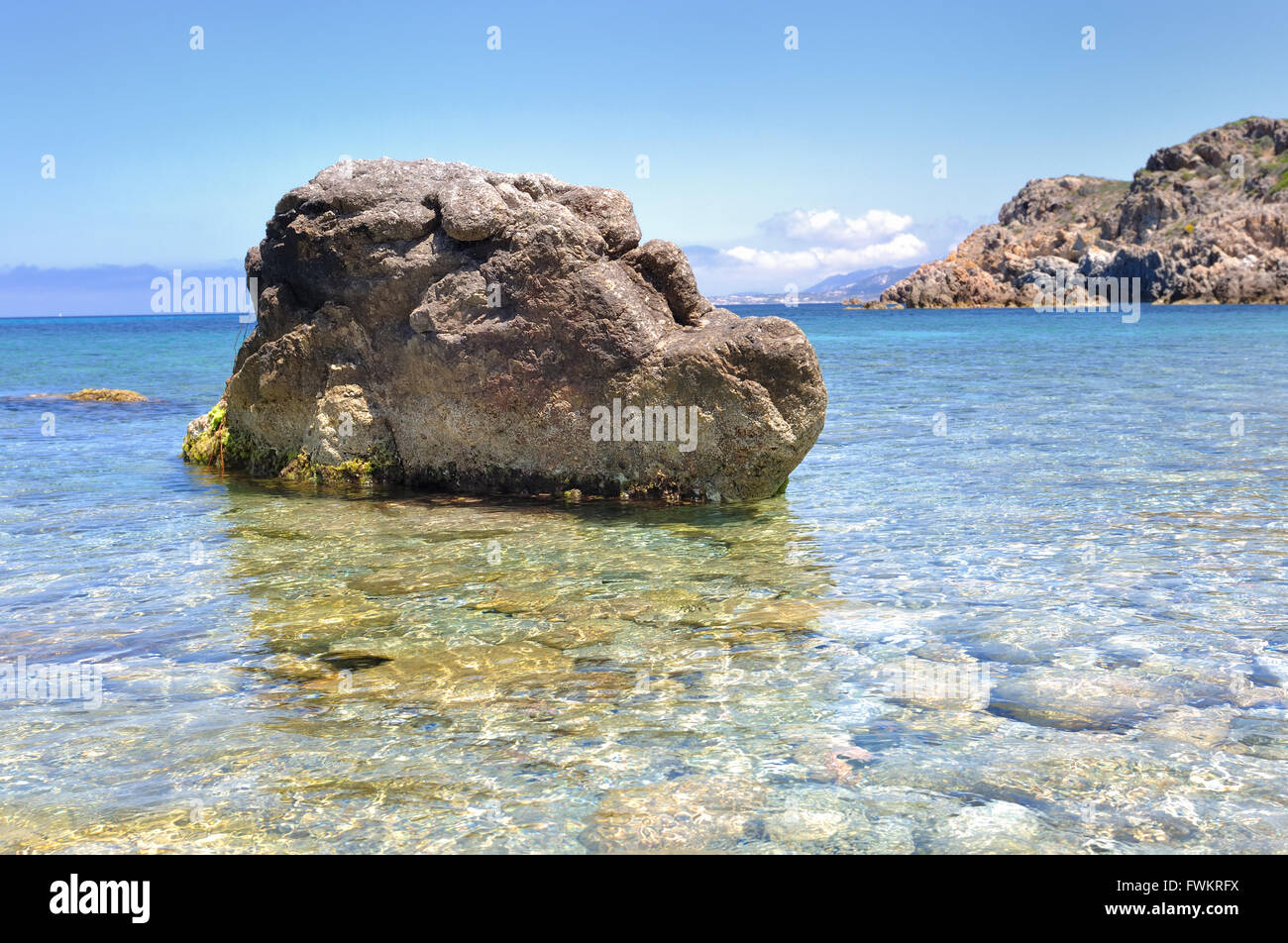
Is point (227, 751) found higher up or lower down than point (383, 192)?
lower down

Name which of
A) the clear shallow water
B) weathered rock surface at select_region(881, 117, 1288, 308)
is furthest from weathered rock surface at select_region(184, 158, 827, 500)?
weathered rock surface at select_region(881, 117, 1288, 308)

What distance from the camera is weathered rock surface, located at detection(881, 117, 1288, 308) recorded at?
95625mm

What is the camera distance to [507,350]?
10.4 meters

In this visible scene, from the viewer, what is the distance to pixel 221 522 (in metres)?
9.99

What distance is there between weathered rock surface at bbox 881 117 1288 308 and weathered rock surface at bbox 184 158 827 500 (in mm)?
100518

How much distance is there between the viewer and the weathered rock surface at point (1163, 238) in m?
95.6

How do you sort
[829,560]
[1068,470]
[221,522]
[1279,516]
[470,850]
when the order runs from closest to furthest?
[470,850] < [829,560] < [1279,516] < [221,522] < [1068,470]

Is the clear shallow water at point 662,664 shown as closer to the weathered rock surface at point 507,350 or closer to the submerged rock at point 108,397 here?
the weathered rock surface at point 507,350

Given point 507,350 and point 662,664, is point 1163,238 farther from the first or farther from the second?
point 662,664

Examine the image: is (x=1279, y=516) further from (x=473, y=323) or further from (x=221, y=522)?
(x=221, y=522)

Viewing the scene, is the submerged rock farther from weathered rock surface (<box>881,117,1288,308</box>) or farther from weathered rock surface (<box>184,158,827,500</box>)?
weathered rock surface (<box>881,117,1288,308</box>)

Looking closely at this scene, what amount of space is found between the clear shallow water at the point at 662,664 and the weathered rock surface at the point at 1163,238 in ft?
322
